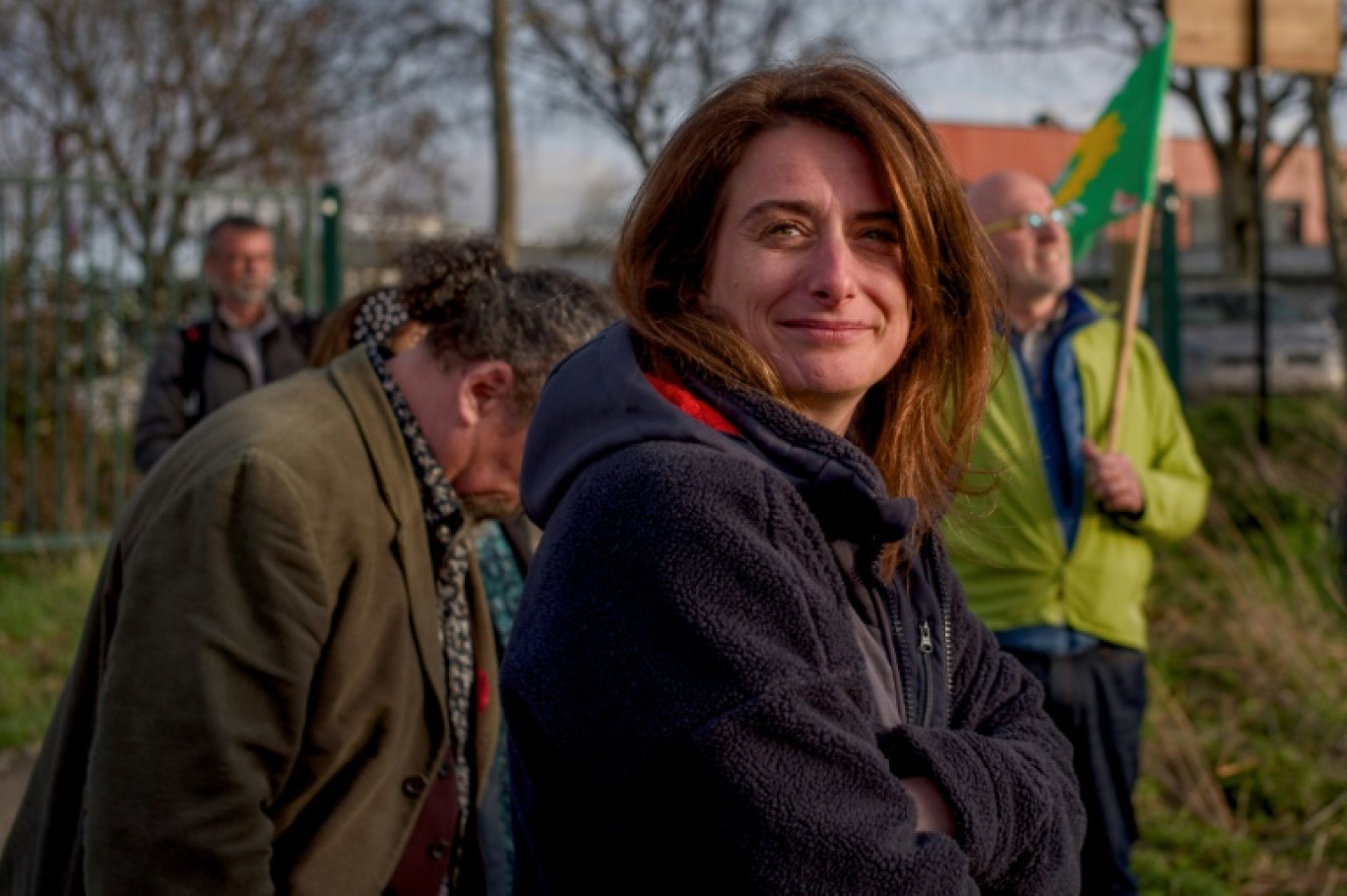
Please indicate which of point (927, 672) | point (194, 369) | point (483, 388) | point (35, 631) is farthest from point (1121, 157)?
point (35, 631)

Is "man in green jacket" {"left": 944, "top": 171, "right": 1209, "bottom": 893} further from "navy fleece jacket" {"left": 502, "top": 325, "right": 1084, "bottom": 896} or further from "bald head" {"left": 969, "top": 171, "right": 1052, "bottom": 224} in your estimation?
"navy fleece jacket" {"left": 502, "top": 325, "right": 1084, "bottom": 896}

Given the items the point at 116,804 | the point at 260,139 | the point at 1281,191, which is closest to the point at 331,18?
the point at 260,139

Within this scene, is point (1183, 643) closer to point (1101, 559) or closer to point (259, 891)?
point (1101, 559)

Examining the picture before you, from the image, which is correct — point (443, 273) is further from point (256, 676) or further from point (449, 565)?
point (256, 676)

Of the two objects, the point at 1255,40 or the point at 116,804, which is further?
the point at 1255,40

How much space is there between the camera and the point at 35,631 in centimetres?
698

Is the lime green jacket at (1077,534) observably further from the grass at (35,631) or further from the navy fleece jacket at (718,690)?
the grass at (35,631)

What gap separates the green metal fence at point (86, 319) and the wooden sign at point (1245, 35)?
Result: 14.8 feet

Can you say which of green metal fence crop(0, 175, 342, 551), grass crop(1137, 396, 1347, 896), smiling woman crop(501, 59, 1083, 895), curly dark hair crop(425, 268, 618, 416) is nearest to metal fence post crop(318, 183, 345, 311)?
green metal fence crop(0, 175, 342, 551)

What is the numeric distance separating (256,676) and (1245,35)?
5973 mm

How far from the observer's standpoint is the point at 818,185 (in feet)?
5.08

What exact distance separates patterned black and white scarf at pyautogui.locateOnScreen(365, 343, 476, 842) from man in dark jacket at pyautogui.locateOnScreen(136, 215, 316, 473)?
3.74 m

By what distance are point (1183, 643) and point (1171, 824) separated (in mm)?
1869

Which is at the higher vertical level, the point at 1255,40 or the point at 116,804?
the point at 1255,40
